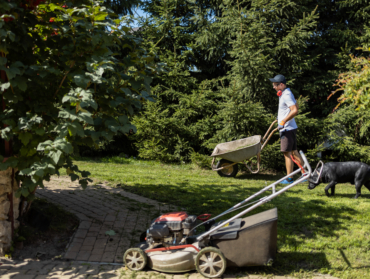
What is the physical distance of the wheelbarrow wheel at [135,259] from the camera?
3516mm

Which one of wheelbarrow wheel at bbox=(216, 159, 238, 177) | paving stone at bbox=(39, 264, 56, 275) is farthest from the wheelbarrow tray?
paving stone at bbox=(39, 264, 56, 275)

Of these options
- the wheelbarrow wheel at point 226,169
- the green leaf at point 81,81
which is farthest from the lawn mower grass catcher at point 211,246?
the wheelbarrow wheel at point 226,169

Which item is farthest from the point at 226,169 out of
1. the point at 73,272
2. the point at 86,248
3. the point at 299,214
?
the point at 73,272

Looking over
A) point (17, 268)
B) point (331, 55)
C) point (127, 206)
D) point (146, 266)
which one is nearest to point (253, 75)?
point (331, 55)

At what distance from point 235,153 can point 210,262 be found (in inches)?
180

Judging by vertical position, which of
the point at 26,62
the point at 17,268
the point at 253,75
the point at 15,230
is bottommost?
the point at 17,268

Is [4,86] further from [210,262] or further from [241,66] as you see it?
[241,66]

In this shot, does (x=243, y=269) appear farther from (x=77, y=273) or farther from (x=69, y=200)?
(x=69, y=200)

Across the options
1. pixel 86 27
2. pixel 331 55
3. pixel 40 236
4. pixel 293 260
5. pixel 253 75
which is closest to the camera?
pixel 86 27

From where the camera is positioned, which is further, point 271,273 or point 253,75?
point 253,75

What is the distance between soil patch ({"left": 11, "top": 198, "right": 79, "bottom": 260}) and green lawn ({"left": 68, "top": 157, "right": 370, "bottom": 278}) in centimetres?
177

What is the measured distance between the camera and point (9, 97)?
3332mm

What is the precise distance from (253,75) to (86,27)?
7208 mm

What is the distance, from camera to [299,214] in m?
4.89
